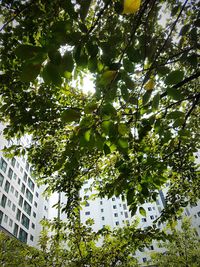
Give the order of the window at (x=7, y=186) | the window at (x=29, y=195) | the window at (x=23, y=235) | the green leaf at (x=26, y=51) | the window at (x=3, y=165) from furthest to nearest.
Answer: the window at (x=29, y=195) → the window at (x=23, y=235) → the window at (x=7, y=186) → the window at (x=3, y=165) → the green leaf at (x=26, y=51)

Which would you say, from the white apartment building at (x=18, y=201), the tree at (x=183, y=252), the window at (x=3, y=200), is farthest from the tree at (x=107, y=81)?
the window at (x=3, y=200)

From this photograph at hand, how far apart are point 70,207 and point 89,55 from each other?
4856 mm

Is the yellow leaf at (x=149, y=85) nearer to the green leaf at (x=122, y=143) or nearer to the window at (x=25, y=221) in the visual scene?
the green leaf at (x=122, y=143)

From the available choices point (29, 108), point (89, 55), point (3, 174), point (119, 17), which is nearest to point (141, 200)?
point (89, 55)

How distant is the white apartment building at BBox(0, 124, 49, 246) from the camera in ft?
112

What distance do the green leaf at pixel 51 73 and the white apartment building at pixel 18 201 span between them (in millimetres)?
28697

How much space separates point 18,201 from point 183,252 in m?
29.7

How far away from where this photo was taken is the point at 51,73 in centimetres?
131

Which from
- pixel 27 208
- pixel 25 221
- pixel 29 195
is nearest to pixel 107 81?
pixel 25 221

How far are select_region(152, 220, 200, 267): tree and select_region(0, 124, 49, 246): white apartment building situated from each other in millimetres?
17026

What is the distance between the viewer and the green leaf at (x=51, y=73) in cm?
130

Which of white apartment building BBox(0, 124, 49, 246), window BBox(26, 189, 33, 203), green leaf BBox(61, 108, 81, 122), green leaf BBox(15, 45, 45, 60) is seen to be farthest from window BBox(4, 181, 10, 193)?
green leaf BBox(15, 45, 45, 60)

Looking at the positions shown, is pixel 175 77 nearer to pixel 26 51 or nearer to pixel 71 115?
pixel 71 115

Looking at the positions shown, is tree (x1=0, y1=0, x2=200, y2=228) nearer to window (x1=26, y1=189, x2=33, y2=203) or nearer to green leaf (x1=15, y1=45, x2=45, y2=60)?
green leaf (x1=15, y1=45, x2=45, y2=60)
